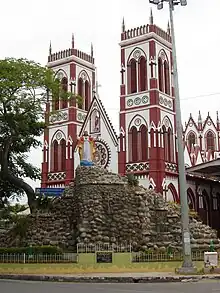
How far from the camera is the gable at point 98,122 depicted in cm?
4267

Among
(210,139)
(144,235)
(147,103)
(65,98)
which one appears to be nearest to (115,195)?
(144,235)

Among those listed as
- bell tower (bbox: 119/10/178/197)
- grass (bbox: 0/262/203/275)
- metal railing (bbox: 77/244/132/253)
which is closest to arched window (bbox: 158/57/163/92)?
bell tower (bbox: 119/10/178/197)

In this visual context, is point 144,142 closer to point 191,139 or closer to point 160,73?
point 160,73

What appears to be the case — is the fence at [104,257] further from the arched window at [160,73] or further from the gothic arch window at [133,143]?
the arched window at [160,73]

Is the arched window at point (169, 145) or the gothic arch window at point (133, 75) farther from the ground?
the gothic arch window at point (133, 75)

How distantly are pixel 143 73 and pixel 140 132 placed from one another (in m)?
5.58

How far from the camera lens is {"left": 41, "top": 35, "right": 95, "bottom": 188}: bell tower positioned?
46094mm

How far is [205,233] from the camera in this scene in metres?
23.1

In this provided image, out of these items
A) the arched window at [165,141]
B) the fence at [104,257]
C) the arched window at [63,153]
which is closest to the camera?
the fence at [104,257]

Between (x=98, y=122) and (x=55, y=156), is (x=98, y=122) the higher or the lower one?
the higher one

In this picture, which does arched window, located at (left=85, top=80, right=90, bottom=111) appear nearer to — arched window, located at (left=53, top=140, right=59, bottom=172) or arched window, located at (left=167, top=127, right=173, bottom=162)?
arched window, located at (left=53, top=140, right=59, bottom=172)

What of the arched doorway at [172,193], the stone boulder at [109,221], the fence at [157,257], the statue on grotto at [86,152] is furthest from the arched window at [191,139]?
the fence at [157,257]

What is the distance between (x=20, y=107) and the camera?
24.6m

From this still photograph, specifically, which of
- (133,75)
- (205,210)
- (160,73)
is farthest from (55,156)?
(205,210)
